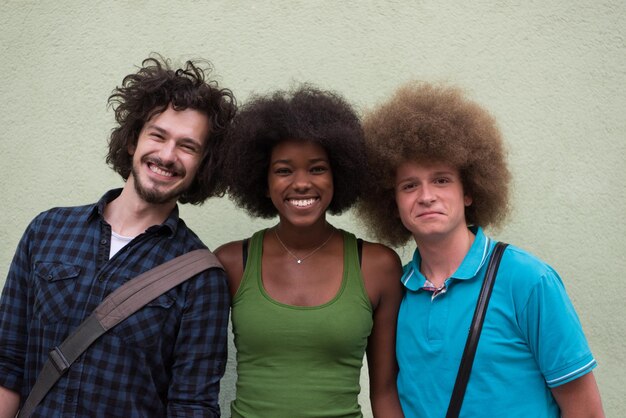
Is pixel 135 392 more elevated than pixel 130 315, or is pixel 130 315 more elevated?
pixel 130 315

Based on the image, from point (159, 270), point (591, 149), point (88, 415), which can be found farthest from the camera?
point (591, 149)

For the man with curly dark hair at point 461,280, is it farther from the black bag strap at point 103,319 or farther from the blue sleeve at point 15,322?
the blue sleeve at point 15,322

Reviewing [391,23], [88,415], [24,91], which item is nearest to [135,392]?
[88,415]

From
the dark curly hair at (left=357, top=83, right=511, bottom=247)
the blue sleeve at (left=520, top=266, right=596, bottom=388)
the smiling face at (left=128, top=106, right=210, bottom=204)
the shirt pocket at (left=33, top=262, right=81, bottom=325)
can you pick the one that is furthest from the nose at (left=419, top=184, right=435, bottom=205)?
the shirt pocket at (left=33, top=262, right=81, bottom=325)

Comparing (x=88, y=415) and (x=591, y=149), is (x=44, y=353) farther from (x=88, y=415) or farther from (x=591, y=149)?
(x=591, y=149)

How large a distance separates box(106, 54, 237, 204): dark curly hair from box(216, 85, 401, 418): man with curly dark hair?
0.32ft

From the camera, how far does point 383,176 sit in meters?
2.82

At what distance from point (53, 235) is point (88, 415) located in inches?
31.5

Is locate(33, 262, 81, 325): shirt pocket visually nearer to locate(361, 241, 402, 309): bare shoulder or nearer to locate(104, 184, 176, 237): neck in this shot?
locate(104, 184, 176, 237): neck

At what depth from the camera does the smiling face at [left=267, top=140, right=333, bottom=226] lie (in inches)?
104

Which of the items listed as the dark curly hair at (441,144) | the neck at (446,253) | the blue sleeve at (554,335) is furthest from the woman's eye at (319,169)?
the blue sleeve at (554,335)

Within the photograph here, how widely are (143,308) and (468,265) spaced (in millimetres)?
1380

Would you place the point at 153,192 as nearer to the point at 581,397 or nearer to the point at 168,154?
the point at 168,154

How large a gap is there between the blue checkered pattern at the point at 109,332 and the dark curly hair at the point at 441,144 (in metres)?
0.94
